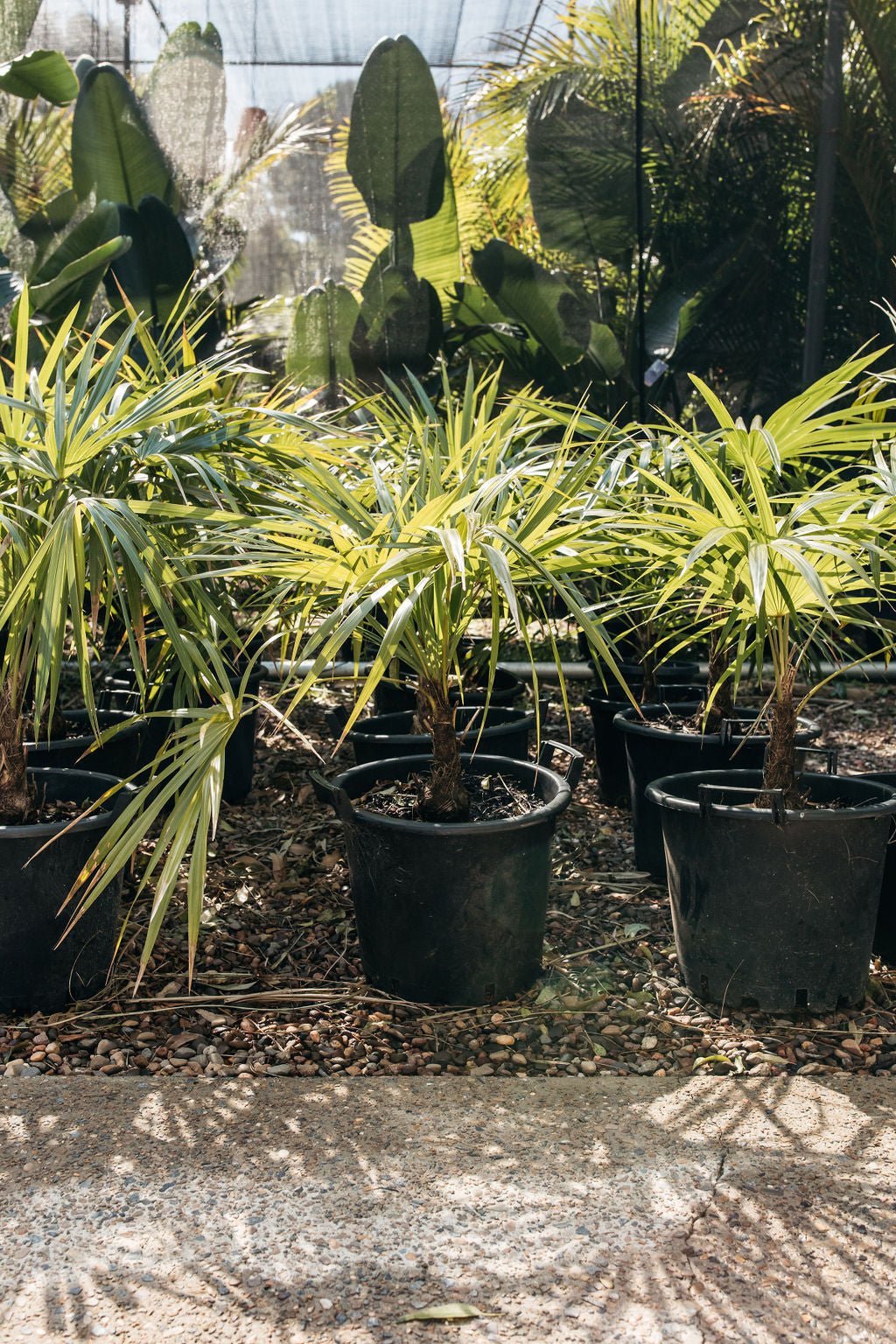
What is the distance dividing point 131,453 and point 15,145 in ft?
12.6

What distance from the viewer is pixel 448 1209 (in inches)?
54.7

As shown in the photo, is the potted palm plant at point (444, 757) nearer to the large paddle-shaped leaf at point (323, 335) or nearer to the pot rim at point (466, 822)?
the pot rim at point (466, 822)

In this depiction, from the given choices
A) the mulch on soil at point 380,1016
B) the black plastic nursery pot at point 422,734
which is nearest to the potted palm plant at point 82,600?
the mulch on soil at point 380,1016

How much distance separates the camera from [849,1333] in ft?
3.86

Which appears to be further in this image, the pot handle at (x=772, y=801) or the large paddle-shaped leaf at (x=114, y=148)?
the large paddle-shaped leaf at (x=114, y=148)

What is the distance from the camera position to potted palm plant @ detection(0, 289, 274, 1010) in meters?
1.63

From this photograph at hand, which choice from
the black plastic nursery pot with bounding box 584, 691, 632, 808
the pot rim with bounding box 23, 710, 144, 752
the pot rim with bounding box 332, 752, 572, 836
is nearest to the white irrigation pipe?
the black plastic nursery pot with bounding box 584, 691, 632, 808

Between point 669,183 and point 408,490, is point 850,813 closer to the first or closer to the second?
point 408,490

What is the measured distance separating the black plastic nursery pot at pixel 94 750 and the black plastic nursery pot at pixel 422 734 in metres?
0.55

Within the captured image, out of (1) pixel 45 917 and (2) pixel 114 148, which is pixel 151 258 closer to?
(2) pixel 114 148

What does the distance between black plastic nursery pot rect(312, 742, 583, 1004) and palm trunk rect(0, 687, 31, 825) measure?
56 centimetres

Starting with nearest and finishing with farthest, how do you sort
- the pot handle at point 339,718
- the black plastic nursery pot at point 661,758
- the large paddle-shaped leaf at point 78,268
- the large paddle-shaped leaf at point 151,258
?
the black plastic nursery pot at point 661,758 < the pot handle at point 339,718 < the large paddle-shaped leaf at point 78,268 < the large paddle-shaped leaf at point 151,258

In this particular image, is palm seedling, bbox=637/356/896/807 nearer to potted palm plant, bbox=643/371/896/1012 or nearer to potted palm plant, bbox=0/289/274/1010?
potted palm plant, bbox=643/371/896/1012

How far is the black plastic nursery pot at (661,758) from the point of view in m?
2.60
